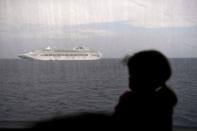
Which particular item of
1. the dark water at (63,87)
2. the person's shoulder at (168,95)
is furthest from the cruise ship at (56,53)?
the person's shoulder at (168,95)

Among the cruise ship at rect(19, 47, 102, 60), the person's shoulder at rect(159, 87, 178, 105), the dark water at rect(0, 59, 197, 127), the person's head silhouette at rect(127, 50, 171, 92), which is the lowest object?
the dark water at rect(0, 59, 197, 127)

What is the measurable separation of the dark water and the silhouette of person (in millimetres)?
2909

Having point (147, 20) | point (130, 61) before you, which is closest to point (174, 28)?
point (147, 20)

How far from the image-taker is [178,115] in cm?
437

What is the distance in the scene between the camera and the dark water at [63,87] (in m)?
4.29

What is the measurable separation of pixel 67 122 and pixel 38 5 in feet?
11.8

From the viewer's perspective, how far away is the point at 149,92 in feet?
3.23

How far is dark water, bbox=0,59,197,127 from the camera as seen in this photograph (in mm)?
4293

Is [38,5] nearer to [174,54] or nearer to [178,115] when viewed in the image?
[174,54]

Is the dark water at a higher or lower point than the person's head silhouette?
lower

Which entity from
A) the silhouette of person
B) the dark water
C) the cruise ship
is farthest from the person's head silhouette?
the dark water

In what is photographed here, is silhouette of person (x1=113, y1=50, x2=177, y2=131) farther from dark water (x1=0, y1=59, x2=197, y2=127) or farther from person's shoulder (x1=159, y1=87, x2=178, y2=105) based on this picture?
dark water (x1=0, y1=59, x2=197, y2=127)

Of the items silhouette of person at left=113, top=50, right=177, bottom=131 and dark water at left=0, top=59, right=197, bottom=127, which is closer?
silhouette of person at left=113, top=50, right=177, bottom=131

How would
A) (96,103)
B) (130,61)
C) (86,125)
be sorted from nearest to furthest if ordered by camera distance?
(86,125) < (130,61) < (96,103)
